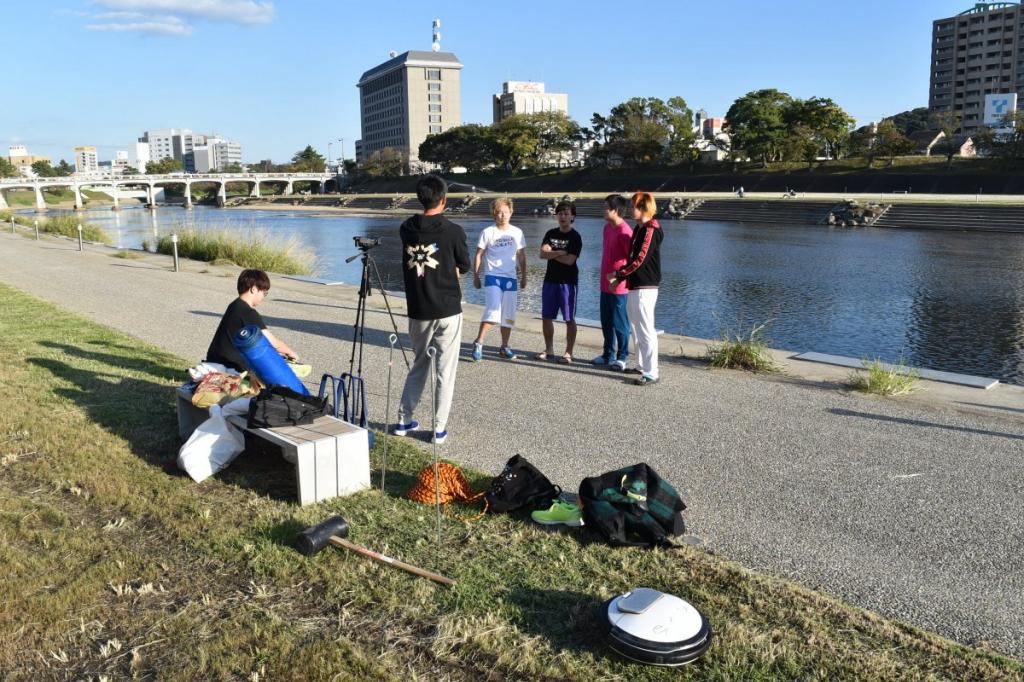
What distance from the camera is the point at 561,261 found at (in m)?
8.56

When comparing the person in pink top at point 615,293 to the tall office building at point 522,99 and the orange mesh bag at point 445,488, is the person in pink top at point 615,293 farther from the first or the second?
the tall office building at point 522,99

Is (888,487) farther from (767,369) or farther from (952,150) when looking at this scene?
(952,150)

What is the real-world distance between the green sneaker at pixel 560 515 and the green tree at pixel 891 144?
7330 cm

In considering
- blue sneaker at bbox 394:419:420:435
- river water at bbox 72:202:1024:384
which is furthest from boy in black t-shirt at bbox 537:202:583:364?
river water at bbox 72:202:1024:384

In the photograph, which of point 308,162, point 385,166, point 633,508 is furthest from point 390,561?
point 308,162

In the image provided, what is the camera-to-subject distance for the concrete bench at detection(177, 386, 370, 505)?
14.8ft

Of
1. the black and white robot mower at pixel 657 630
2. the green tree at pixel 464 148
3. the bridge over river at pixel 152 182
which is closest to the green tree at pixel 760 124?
the green tree at pixel 464 148

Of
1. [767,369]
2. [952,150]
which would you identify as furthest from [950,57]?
[767,369]

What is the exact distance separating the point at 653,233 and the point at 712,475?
9.34ft

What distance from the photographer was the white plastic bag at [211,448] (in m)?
4.87

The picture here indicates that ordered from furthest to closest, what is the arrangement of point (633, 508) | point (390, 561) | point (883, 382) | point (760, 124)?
point (760, 124) < point (883, 382) < point (633, 508) < point (390, 561)

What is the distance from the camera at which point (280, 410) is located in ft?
15.8

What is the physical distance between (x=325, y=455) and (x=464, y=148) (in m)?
117

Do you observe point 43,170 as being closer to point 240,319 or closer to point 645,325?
point 240,319
